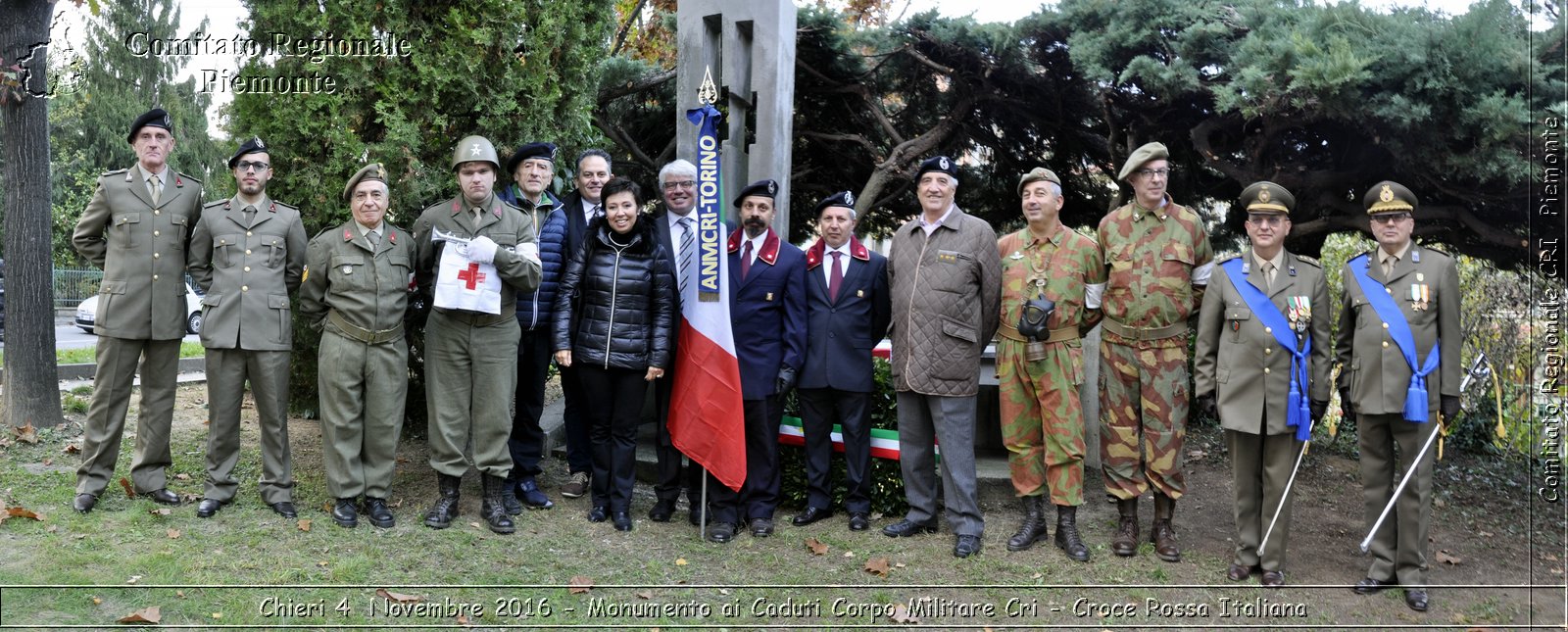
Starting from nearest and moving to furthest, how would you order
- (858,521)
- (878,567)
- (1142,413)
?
(878,567) → (1142,413) → (858,521)

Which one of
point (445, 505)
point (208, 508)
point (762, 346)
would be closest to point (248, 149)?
point (208, 508)

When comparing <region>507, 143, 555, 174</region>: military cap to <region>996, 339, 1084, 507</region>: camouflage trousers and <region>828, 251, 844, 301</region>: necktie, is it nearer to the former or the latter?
<region>828, 251, 844, 301</region>: necktie

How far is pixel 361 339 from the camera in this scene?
4.85 m

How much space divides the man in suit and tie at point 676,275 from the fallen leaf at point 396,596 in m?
1.55

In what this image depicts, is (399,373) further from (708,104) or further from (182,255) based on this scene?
(708,104)

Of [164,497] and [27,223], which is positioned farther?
[27,223]

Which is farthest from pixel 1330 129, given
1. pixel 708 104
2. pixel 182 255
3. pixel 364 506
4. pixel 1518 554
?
pixel 182 255

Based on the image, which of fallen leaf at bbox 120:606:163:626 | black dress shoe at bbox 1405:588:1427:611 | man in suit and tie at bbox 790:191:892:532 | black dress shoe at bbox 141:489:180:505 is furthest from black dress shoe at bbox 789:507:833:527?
black dress shoe at bbox 141:489:180:505

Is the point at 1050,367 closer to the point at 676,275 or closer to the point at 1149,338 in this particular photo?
the point at 1149,338

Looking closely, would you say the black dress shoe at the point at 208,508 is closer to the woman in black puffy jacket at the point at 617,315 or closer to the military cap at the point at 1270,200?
the woman in black puffy jacket at the point at 617,315

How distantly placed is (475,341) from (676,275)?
1.08m

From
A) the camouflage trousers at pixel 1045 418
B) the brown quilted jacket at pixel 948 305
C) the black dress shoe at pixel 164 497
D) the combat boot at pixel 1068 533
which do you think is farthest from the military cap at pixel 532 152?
the combat boot at pixel 1068 533

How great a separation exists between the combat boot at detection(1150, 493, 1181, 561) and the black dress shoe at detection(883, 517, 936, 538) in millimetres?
1121

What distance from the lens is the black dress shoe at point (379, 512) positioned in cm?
493
